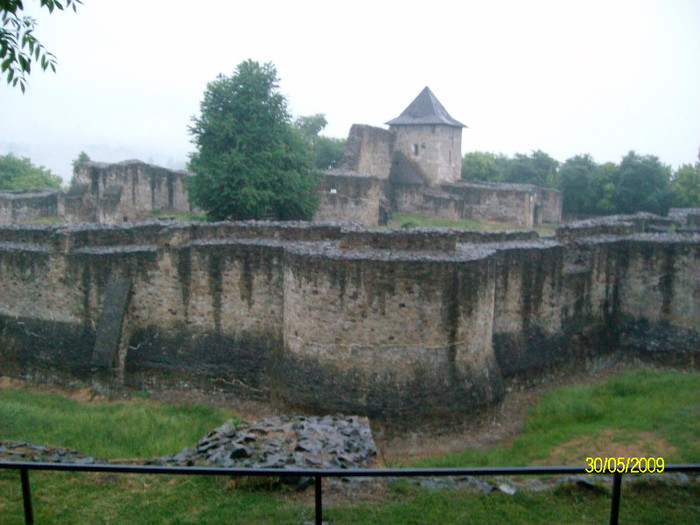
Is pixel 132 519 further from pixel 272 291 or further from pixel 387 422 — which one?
pixel 272 291

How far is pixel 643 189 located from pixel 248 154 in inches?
930

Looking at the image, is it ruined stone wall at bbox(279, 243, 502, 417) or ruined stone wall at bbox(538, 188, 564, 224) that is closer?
ruined stone wall at bbox(279, 243, 502, 417)

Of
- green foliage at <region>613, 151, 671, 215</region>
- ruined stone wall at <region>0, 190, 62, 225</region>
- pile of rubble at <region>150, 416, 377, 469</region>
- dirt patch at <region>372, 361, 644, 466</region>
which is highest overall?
green foliage at <region>613, 151, 671, 215</region>

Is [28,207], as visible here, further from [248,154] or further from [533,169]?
[533,169]

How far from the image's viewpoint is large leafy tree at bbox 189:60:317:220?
22281mm

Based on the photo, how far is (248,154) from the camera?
22.8 m

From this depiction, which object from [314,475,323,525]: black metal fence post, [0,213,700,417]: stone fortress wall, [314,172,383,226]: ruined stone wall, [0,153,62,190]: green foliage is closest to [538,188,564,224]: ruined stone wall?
[314,172,383,226]: ruined stone wall

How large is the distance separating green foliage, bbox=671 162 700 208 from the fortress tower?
12031 millimetres

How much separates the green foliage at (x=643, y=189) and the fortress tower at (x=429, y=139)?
993 cm

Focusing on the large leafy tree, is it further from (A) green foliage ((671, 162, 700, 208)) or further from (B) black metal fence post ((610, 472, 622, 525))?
(A) green foliage ((671, 162, 700, 208))

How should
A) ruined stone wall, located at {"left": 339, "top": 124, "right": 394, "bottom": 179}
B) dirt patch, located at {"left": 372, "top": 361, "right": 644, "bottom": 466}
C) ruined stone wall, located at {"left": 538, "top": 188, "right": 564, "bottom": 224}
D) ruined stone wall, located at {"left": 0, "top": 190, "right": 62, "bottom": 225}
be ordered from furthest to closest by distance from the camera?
ruined stone wall, located at {"left": 538, "top": 188, "right": 564, "bottom": 224} → ruined stone wall, located at {"left": 339, "top": 124, "right": 394, "bottom": 179} → ruined stone wall, located at {"left": 0, "top": 190, "right": 62, "bottom": 225} → dirt patch, located at {"left": 372, "top": 361, "right": 644, "bottom": 466}

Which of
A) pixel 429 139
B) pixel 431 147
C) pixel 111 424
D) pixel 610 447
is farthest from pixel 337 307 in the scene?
pixel 429 139

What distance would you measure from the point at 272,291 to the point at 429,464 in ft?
14.8

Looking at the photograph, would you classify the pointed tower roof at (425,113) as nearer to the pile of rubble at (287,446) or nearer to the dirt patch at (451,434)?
the dirt patch at (451,434)
